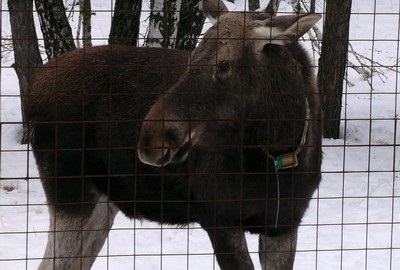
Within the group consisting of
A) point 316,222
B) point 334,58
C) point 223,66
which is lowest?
point 316,222

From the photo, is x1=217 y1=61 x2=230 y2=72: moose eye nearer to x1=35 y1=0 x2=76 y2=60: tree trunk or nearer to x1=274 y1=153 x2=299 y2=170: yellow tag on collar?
x1=274 y1=153 x2=299 y2=170: yellow tag on collar

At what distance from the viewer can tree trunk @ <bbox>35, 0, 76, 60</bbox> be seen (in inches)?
364

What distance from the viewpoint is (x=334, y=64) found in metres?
10.9

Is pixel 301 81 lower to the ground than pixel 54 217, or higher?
higher

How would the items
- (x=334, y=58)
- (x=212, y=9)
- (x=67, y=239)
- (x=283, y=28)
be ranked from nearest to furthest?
(x=283, y=28) → (x=212, y=9) → (x=67, y=239) → (x=334, y=58)

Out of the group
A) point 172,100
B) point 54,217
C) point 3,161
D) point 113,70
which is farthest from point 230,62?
point 3,161

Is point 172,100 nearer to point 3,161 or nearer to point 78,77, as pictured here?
point 78,77

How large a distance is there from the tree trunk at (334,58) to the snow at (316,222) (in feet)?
1.90

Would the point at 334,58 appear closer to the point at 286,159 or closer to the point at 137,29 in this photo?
the point at 137,29

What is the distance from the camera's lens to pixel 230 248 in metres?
5.66

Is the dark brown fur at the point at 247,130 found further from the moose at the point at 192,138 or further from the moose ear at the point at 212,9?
the moose ear at the point at 212,9

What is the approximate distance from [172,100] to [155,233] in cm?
339

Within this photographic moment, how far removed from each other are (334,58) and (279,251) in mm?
5442

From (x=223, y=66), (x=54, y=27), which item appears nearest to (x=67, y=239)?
(x=223, y=66)
